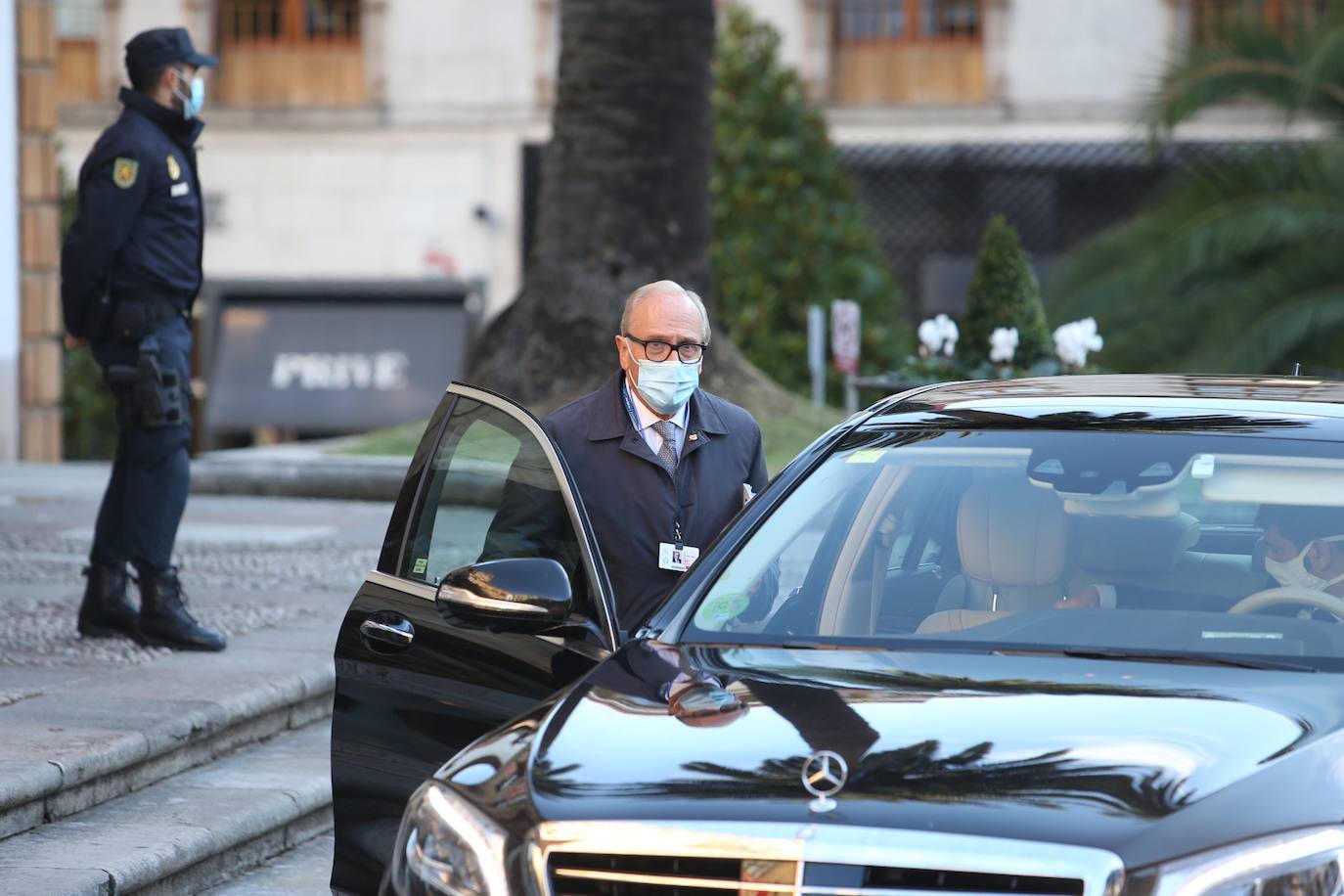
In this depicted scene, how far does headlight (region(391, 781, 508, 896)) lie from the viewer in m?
3.10

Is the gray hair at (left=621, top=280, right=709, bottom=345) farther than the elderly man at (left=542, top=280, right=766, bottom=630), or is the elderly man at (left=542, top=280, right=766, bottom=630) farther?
the gray hair at (left=621, top=280, right=709, bottom=345)

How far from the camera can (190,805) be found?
230 inches

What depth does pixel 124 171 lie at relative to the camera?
23.5 ft

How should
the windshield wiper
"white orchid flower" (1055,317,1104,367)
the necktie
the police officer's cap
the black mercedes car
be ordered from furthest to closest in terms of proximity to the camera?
"white orchid flower" (1055,317,1104,367)
the police officer's cap
the necktie
the windshield wiper
the black mercedes car

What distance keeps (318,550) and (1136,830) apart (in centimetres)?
822

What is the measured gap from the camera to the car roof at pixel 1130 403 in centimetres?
414

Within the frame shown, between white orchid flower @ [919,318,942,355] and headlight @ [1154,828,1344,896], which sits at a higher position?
white orchid flower @ [919,318,942,355]

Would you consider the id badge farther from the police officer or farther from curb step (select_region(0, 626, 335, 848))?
the police officer

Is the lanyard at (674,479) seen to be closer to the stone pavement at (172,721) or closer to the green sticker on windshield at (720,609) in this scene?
the green sticker on windshield at (720,609)

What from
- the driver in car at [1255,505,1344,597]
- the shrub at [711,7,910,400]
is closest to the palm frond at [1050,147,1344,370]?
the shrub at [711,7,910,400]

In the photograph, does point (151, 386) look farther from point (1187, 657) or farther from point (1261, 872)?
point (1261, 872)

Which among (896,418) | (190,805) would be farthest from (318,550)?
(896,418)

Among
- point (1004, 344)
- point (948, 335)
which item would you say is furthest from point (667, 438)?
point (948, 335)

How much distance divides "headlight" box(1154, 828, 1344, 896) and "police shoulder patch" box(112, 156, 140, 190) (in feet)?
17.2
